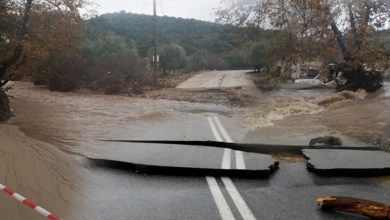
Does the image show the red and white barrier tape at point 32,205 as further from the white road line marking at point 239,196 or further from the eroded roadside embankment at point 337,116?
the eroded roadside embankment at point 337,116

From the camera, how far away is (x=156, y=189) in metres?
6.89

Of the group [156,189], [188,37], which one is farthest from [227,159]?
[188,37]

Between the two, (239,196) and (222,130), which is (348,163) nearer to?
(239,196)

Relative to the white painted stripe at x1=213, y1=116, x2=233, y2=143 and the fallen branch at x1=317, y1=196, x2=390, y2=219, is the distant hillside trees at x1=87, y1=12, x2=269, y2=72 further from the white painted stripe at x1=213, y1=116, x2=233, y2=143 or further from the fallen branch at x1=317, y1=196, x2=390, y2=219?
the fallen branch at x1=317, y1=196, x2=390, y2=219

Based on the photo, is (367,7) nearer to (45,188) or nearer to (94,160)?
(94,160)

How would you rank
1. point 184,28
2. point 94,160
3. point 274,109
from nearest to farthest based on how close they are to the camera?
1. point 94,160
2. point 274,109
3. point 184,28

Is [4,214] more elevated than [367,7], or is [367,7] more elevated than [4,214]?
[367,7]

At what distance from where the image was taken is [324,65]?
30750mm

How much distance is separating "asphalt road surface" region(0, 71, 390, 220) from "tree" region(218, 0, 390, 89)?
12676 millimetres

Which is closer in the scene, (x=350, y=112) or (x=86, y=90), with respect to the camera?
(x=350, y=112)

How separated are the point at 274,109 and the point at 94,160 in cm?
1305

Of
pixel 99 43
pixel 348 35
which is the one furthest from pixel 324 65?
pixel 99 43

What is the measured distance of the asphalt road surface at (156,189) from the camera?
18.5 feet

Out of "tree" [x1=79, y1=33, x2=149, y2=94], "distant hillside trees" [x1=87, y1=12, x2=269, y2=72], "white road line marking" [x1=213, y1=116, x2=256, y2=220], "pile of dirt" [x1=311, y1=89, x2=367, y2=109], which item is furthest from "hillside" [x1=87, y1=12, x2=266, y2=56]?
"white road line marking" [x1=213, y1=116, x2=256, y2=220]
